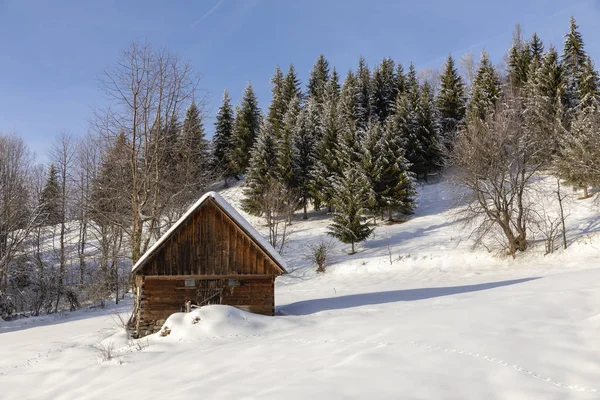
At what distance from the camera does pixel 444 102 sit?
49938mm

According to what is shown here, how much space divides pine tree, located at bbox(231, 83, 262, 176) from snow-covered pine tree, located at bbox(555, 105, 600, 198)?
3027 centimetres

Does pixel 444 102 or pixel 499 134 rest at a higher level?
pixel 444 102

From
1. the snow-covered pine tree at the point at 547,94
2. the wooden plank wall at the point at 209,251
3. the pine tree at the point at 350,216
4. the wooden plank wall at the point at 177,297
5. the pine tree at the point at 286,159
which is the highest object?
the snow-covered pine tree at the point at 547,94

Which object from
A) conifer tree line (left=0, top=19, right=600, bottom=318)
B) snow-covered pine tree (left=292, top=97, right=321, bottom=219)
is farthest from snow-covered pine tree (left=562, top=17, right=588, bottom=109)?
snow-covered pine tree (left=292, top=97, right=321, bottom=219)

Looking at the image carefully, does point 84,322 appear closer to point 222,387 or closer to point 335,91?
point 222,387

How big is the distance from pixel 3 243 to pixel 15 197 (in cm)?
318

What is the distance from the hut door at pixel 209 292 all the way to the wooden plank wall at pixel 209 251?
1.30 ft

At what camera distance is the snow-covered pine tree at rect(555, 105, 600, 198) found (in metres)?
27.0

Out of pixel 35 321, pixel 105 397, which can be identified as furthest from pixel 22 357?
pixel 35 321

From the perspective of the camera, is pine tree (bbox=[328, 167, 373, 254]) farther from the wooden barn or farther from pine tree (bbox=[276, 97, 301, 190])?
the wooden barn

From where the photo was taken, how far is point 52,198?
89.7 feet

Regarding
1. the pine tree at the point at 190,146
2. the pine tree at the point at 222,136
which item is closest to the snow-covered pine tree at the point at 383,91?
the pine tree at the point at 222,136

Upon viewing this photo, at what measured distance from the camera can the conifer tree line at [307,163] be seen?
21.9m

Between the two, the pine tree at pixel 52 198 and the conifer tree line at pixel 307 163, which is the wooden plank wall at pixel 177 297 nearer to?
the conifer tree line at pixel 307 163
